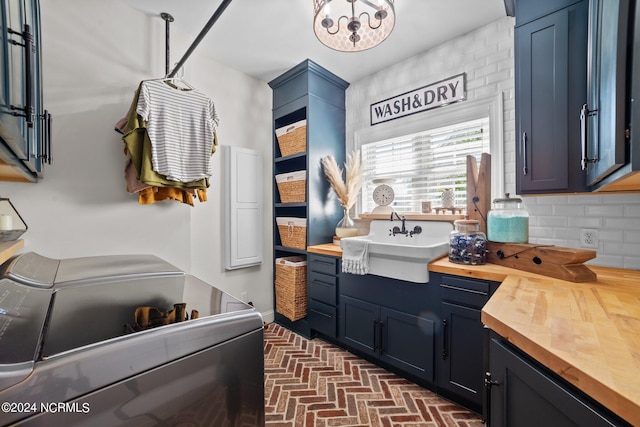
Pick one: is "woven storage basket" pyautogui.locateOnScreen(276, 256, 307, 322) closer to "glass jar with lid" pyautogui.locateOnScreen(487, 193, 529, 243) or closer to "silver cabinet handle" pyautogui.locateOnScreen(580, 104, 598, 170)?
"glass jar with lid" pyautogui.locateOnScreen(487, 193, 529, 243)

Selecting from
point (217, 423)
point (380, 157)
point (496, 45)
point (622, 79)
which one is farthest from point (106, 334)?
point (496, 45)

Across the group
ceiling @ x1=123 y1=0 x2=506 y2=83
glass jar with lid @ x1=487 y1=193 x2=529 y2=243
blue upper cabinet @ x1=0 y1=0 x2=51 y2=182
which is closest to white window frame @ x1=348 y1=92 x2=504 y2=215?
glass jar with lid @ x1=487 y1=193 x2=529 y2=243

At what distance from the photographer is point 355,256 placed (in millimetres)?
2168

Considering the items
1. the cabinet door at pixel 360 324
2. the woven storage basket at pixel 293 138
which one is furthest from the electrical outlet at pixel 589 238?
the woven storage basket at pixel 293 138

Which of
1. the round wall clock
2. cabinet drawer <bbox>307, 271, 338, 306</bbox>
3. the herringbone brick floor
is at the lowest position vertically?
the herringbone brick floor

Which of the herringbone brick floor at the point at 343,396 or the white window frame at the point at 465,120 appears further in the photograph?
the white window frame at the point at 465,120

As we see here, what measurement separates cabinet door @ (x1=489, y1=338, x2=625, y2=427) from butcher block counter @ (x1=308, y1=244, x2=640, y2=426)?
0.08 m

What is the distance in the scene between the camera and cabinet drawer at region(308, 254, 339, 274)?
249cm

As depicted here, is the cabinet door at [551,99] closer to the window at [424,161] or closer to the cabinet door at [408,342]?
the window at [424,161]

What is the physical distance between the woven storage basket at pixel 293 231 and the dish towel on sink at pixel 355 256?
699 mm

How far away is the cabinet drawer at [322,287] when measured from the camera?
2500 mm

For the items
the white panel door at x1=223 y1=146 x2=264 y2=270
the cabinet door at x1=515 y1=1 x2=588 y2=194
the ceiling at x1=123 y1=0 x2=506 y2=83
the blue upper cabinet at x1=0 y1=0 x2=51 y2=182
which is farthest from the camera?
the white panel door at x1=223 y1=146 x2=264 y2=270

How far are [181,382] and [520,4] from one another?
2.65m

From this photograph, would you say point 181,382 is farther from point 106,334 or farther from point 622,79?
point 622,79
